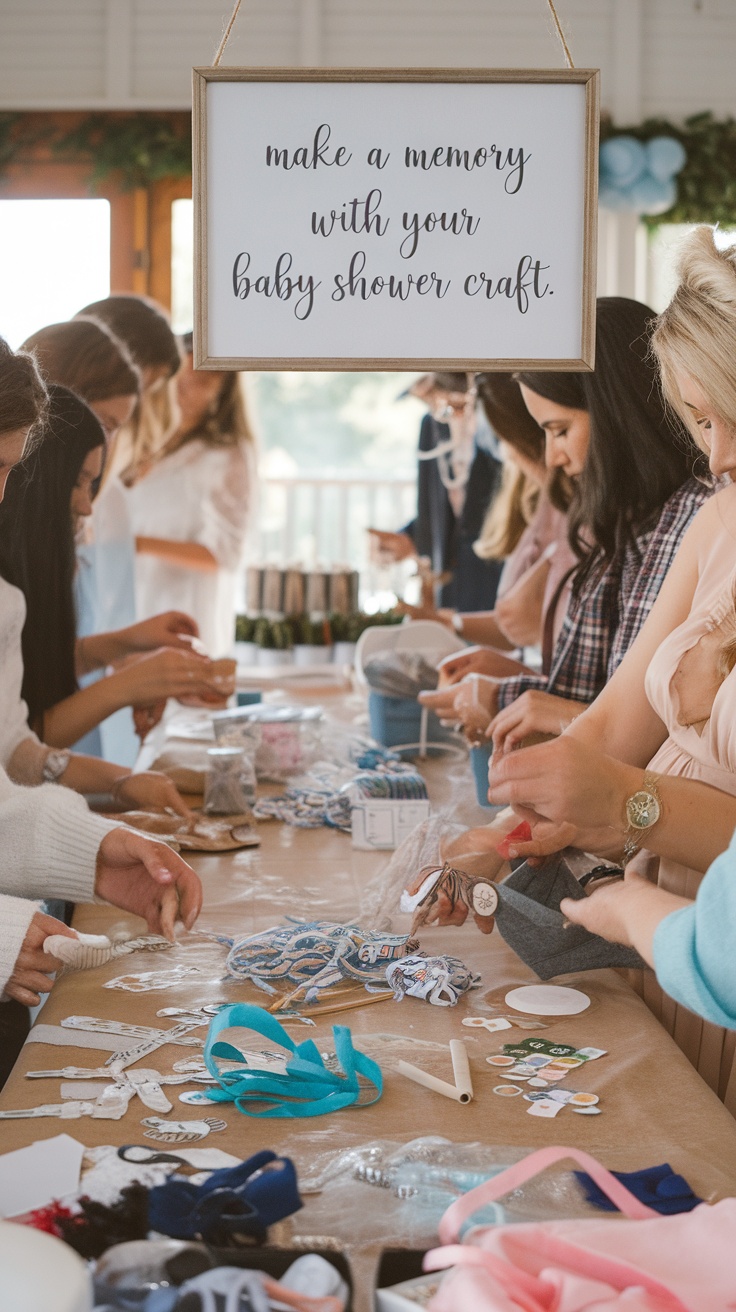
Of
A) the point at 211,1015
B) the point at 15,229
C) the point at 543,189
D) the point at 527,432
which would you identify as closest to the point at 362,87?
the point at 543,189

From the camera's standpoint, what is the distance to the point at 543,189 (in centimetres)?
Result: 138

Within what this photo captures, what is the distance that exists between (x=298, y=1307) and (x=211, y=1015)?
56 cm

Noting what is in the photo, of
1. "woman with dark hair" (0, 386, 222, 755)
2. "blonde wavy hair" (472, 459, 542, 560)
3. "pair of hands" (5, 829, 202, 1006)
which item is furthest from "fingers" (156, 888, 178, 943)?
"blonde wavy hair" (472, 459, 542, 560)

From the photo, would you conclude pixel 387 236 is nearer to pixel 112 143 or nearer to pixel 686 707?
pixel 686 707

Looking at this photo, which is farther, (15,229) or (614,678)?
(15,229)

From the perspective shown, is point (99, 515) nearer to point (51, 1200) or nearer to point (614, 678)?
point (614, 678)

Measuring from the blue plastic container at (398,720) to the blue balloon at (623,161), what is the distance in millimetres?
3675

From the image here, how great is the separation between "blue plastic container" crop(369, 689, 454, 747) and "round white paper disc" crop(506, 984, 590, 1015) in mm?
1272

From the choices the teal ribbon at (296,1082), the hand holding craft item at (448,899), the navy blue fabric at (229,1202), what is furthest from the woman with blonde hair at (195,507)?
the navy blue fabric at (229,1202)

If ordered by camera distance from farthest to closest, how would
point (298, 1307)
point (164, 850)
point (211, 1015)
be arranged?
1. point (164, 850)
2. point (211, 1015)
3. point (298, 1307)

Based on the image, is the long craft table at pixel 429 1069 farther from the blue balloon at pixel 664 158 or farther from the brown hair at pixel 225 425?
the blue balloon at pixel 664 158

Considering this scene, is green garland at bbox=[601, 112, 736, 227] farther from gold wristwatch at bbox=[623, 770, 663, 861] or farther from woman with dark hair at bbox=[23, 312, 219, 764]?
gold wristwatch at bbox=[623, 770, 663, 861]

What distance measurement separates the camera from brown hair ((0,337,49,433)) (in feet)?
5.30

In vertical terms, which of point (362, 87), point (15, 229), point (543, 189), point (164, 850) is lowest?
point (164, 850)
